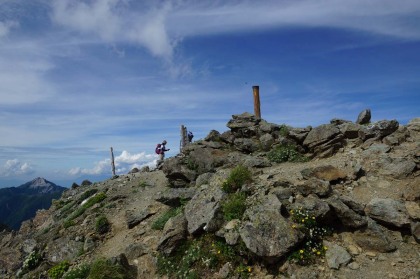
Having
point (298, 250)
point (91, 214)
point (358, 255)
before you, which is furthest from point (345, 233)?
point (91, 214)

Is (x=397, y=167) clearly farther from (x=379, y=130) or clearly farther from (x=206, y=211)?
(x=206, y=211)

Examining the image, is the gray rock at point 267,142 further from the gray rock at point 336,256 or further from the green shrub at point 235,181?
the gray rock at point 336,256

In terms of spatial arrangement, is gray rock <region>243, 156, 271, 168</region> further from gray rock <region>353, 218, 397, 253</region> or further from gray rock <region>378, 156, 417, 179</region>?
gray rock <region>353, 218, 397, 253</region>

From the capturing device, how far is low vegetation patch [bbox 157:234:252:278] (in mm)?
12577

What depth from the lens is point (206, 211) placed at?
1512cm

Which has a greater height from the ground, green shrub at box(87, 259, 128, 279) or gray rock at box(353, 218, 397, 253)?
gray rock at box(353, 218, 397, 253)

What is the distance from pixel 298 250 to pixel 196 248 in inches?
172

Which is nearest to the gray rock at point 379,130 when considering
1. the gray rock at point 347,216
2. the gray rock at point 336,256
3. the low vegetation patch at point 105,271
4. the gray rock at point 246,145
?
the gray rock at point 246,145

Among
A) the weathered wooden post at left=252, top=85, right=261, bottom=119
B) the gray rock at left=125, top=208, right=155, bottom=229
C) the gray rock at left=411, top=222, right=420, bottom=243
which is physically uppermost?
the weathered wooden post at left=252, top=85, right=261, bottom=119

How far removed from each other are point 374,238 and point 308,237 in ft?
7.59

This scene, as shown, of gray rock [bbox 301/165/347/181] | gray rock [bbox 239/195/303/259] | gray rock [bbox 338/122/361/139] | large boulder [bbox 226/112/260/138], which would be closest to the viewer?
gray rock [bbox 239/195/303/259]

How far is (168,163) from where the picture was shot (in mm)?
24281

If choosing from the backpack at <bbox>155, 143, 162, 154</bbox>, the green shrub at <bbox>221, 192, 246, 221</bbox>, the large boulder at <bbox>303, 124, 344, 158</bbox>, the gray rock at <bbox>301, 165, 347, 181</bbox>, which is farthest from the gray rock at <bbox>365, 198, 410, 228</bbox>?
the backpack at <bbox>155, 143, 162, 154</bbox>

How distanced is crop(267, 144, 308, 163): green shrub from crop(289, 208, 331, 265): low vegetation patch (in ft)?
27.3
